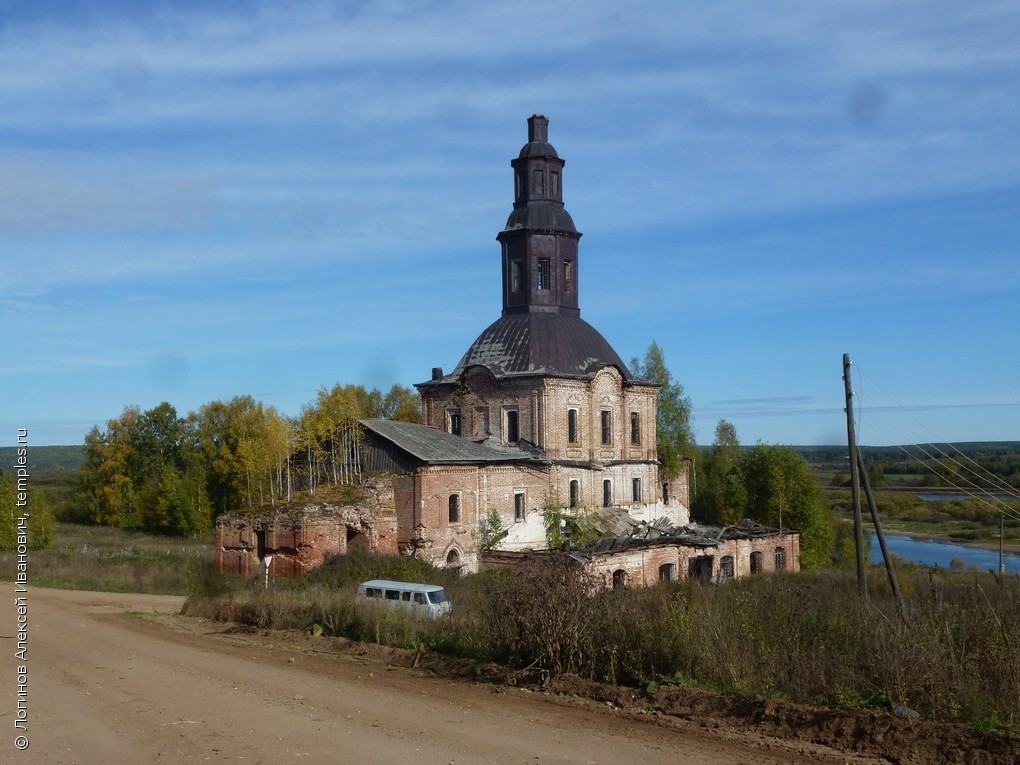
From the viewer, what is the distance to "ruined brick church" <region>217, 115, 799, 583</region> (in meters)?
27.8

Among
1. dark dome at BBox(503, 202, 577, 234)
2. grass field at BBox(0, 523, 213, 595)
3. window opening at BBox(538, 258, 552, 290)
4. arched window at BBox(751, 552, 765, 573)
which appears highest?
dark dome at BBox(503, 202, 577, 234)

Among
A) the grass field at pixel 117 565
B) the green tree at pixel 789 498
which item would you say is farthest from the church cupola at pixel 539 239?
the green tree at pixel 789 498

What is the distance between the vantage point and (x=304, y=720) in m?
11.1

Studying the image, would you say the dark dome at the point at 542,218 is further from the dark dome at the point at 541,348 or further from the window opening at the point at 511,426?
the window opening at the point at 511,426

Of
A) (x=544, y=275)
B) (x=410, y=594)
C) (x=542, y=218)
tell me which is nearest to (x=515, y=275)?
(x=544, y=275)

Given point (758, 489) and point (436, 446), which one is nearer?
point (436, 446)

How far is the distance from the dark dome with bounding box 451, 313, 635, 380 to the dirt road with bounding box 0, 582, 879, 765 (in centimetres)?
1811

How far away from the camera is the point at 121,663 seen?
1493cm

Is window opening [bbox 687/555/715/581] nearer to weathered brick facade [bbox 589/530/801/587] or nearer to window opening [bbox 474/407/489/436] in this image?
weathered brick facade [bbox 589/530/801/587]

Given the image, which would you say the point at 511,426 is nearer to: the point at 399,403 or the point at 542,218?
the point at 542,218

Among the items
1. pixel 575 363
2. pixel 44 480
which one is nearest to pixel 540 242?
pixel 575 363

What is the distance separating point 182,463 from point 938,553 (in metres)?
50.0

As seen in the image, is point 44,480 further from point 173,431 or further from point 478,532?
point 478,532

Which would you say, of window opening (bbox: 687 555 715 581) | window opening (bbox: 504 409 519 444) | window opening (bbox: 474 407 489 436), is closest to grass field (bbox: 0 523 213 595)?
window opening (bbox: 474 407 489 436)
